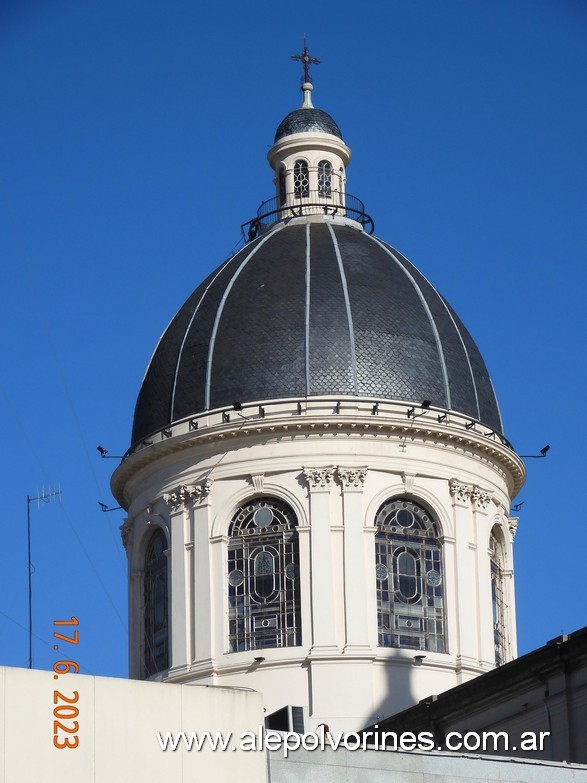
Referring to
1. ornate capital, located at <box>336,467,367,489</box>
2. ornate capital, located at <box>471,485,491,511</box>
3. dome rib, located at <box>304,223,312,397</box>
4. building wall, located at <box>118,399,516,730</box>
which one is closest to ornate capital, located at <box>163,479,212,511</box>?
building wall, located at <box>118,399,516,730</box>

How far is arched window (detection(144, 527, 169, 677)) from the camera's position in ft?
204

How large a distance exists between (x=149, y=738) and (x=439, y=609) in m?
24.0

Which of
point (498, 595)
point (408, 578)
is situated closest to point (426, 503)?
point (408, 578)

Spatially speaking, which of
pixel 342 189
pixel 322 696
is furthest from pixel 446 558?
pixel 342 189

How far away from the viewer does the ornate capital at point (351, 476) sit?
6066 cm

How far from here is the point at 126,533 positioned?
6444cm

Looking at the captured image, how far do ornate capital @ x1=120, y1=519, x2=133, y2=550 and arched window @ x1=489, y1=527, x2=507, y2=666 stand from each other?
942cm

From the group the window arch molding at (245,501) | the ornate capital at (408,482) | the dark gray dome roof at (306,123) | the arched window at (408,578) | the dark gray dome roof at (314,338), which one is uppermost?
the dark gray dome roof at (306,123)

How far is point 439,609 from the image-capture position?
60781 millimetres

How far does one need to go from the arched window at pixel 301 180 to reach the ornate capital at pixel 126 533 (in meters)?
10.3

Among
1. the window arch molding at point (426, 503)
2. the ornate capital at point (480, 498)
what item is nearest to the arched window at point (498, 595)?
the ornate capital at point (480, 498)

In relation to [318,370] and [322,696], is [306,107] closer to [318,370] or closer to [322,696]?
[318,370]

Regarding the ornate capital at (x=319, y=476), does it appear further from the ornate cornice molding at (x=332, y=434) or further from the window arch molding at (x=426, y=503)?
the window arch molding at (x=426, y=503)

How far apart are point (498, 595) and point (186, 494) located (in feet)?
28.0
